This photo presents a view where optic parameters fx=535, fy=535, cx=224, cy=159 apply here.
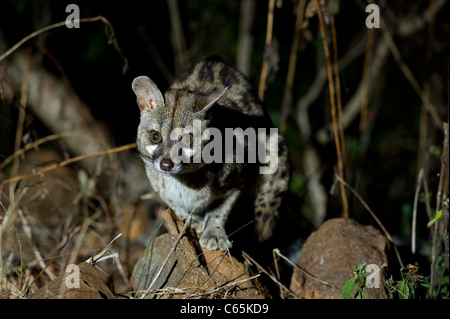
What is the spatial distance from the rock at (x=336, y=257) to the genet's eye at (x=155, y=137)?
1.56m

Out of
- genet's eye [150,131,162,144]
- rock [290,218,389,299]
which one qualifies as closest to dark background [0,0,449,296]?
rock [290,218,389,299]

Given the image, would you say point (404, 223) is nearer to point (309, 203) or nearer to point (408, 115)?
point (309, 203)

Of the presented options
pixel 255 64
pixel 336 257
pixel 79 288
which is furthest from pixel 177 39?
pixel 79 288

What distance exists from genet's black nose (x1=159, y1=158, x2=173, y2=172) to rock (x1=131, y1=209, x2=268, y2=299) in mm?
498

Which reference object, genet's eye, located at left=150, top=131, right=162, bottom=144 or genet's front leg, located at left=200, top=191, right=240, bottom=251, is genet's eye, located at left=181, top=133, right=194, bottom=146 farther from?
genet's front leg, located at left=200, top=191, right=240, bottom=251

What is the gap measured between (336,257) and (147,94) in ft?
6.64

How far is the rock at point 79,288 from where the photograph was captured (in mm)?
3445

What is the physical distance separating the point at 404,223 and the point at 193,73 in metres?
3.46

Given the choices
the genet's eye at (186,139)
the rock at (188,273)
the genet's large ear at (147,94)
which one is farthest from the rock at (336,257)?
the genet's large ear at (147,94)

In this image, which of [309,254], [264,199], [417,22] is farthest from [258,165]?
[417,22]

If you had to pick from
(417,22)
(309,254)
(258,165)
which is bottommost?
(309,254)

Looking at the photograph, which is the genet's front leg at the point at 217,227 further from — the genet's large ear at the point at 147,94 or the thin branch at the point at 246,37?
the thin branch at the point at 246,37
